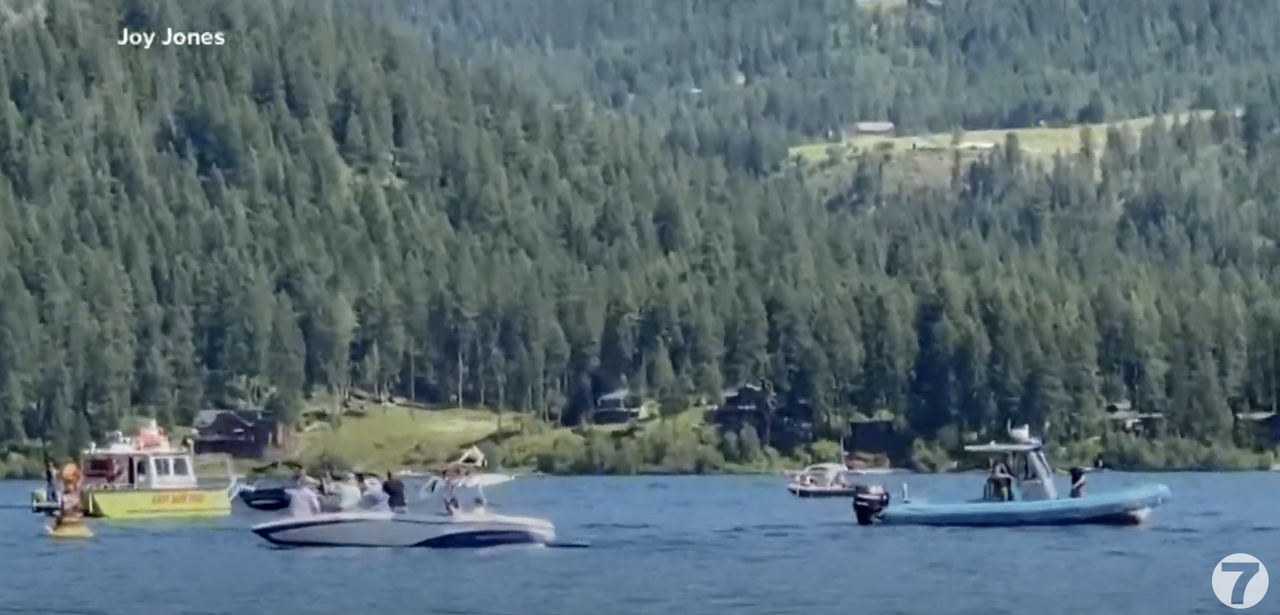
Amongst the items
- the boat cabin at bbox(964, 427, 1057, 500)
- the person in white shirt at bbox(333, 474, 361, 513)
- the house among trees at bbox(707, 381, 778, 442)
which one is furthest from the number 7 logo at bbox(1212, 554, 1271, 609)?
the house among trees at bbox(707, 381, 778, 442)

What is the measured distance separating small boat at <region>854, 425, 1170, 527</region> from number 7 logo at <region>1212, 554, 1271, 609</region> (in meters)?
8.63

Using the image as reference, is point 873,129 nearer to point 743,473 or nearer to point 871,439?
point 871,439

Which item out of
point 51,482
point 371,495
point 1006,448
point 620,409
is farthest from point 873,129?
point 371,495

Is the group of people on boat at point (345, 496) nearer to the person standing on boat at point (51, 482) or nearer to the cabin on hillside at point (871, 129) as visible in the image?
the person standing on boat at point (51, 482)

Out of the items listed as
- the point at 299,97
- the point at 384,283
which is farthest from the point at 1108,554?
the point at 299,97

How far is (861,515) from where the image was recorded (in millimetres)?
36594

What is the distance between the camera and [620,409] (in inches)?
1575

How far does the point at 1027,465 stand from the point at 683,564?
327 inches

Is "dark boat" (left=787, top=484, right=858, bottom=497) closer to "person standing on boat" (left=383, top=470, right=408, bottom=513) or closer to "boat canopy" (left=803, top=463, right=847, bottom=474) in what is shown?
"boat canopy" (left=803, top=463, right=847, bottom=474)

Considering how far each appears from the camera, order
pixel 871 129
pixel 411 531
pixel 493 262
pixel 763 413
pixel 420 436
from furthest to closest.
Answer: pixel 871 129 → pixel 493 262 → pixel 763 413 → pixel 420 436 → pixel 411 531

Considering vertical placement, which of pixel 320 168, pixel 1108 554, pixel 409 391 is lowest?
pixel 1108 554

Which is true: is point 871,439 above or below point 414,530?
above

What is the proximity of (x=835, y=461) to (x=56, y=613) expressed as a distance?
61.1ft

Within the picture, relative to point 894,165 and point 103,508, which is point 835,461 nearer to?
point 103,508
